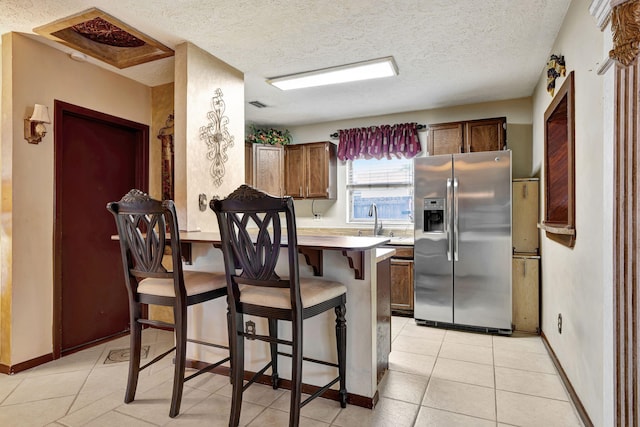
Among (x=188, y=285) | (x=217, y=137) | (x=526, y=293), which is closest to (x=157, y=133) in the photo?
(x=217, y=137)

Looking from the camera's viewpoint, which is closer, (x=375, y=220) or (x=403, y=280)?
(x=403, y=280)

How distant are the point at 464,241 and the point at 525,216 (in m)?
0.69

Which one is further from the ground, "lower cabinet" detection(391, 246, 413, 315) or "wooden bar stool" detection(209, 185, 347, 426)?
"wooden bar stool" detection(209, 185, 347, 426)

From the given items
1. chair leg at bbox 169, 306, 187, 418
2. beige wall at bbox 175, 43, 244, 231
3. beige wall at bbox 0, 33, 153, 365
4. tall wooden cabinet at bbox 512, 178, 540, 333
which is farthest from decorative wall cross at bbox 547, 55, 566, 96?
beige wall at bbox 0, 33, 153, 365

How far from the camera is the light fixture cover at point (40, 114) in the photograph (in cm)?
262

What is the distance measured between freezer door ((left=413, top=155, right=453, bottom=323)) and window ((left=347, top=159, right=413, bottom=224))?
923 mm

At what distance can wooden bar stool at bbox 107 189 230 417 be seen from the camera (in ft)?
6.30

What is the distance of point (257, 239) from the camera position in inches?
69.6

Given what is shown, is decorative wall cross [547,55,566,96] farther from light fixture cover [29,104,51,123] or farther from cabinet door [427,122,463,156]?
light fixture cover [29,104,51,123]

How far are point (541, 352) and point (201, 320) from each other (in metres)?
2.83

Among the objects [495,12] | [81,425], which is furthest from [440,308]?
[81,425]

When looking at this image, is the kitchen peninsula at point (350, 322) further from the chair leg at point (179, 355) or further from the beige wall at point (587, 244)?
the beige wall at point (587, 244)

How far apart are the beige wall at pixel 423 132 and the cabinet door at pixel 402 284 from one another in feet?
2.52

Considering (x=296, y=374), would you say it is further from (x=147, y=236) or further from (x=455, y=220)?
(x=455, y=220)
